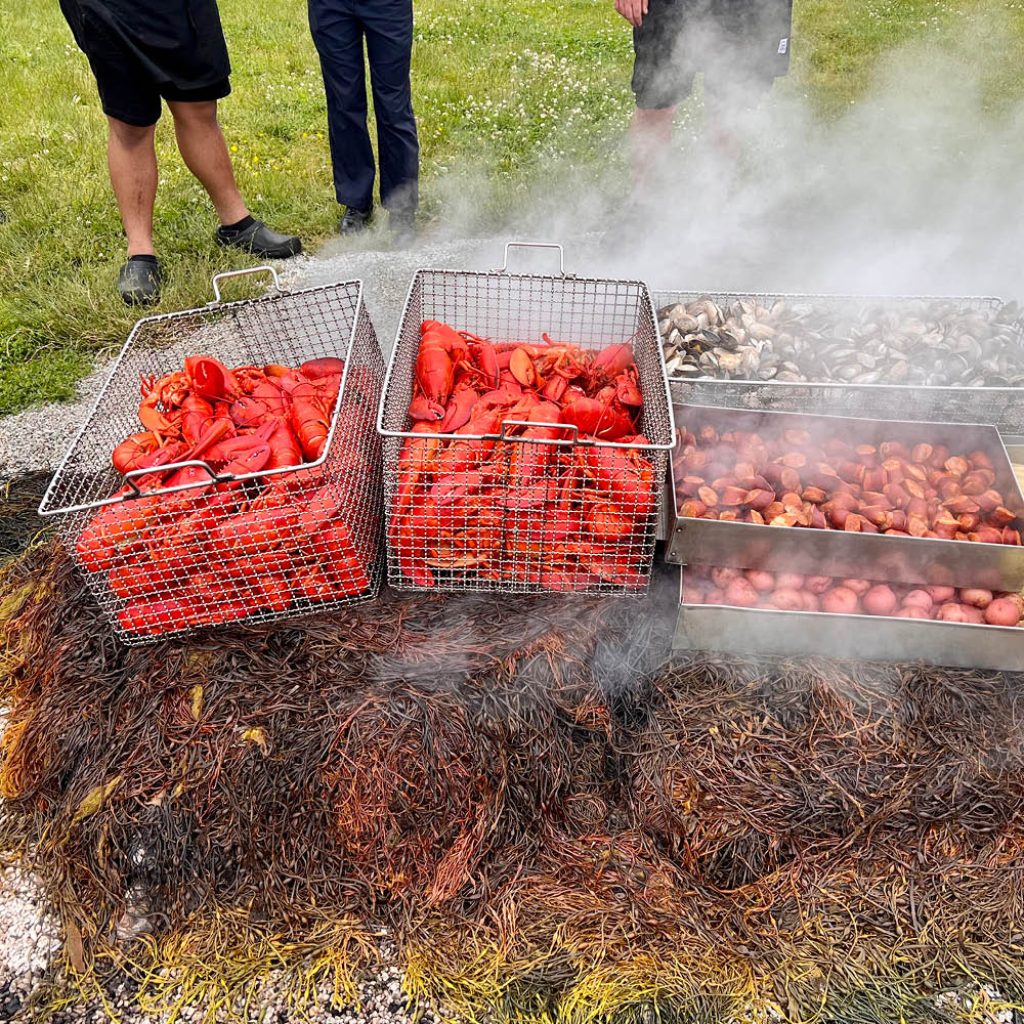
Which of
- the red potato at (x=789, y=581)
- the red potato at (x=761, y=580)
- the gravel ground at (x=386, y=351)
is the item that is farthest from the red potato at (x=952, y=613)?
the gravel ground at (x=386, y=351)

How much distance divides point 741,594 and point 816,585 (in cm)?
31

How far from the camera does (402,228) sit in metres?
5.95

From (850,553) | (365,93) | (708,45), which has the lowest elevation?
(850,553)

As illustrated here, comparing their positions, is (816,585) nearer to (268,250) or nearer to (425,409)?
(425,409)

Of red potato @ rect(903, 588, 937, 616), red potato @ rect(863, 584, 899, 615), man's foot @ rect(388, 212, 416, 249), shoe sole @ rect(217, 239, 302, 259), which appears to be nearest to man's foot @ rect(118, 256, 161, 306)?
shoe sole @ rect(217, 239, 302, 259)

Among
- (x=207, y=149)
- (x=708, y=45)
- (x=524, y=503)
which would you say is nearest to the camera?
(x=524, y=503)

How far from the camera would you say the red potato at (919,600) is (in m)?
2.87

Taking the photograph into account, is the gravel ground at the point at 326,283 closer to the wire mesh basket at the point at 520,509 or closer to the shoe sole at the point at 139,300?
the shoe sole at the point at 139,300

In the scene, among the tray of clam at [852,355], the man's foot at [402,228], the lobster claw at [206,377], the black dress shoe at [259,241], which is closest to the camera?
the lobster claw at [206,377]

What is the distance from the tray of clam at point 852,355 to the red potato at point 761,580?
837 mm

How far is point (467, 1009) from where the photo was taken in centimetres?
233

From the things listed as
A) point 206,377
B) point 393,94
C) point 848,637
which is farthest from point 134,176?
point 848,637

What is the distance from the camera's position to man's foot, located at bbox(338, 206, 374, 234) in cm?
600

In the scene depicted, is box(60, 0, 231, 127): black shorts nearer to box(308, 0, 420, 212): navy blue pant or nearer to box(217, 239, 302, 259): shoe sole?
box(308, 0, 420, 212): navy blue pant
